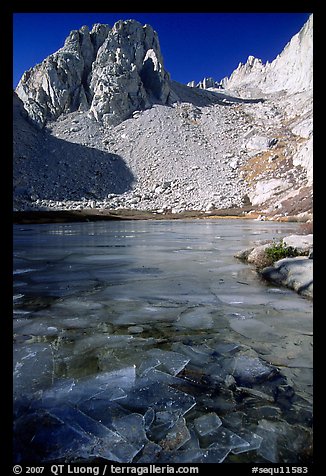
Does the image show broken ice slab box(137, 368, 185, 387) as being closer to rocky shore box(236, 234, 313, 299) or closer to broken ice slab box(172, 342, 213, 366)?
broken ice slab box(172, 342, 213, 366)

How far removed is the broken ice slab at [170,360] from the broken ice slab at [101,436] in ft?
2.76

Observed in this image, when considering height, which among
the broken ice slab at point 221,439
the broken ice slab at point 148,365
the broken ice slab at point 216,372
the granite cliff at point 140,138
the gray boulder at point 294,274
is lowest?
the broken ice slab at point 221,439

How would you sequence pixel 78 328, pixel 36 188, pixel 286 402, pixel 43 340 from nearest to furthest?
1. pixel 286 402
2. pixel 43 340
3. pixel 78 328
4. pixel 36 188

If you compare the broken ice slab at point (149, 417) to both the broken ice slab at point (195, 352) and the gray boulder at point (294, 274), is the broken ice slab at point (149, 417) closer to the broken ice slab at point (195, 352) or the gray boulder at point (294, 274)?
the broken ice slab at point (195, 352)

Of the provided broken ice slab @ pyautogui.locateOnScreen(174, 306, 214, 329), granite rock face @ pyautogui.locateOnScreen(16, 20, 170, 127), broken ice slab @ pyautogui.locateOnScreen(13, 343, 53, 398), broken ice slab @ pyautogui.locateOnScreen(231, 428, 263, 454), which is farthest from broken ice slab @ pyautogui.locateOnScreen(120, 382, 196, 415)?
granite rock face @ pyautogui.locateOnScreen(16, 20, 170, 127)

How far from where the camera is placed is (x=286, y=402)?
7.55 feet

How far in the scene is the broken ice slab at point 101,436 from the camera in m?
1.84

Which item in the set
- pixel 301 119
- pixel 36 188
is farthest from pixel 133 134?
pixel 301 119

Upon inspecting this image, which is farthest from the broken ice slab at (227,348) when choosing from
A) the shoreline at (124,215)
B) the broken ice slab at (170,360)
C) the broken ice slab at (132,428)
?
the shoreline at (124,215)
